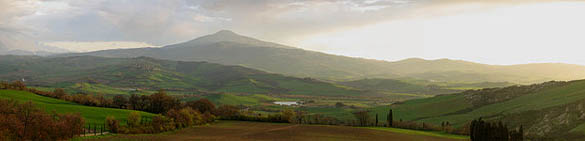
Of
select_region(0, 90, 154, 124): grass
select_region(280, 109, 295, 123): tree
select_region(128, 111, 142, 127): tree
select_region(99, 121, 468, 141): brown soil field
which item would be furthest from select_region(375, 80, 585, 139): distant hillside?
select_region(0, 90, 154, 124): grass

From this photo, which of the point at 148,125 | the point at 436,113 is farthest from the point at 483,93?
the point at 148,125

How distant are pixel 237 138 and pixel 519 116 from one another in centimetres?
9137

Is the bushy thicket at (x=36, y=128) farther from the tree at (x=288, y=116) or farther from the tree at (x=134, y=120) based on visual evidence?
the tree at (x=288, y=116)

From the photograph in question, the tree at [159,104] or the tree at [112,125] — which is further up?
the tree at [159,104]

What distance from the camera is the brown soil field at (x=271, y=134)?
78.1 metres

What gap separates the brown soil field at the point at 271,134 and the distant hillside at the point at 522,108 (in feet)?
114

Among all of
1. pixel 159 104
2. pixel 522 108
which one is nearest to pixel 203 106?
pixel 159 104

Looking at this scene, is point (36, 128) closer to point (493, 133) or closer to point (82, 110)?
point (82, 110)

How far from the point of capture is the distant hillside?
320 ft

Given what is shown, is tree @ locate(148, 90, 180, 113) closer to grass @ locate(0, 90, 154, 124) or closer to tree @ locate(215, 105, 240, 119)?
tree @ locate(215, 105, 240, 119)

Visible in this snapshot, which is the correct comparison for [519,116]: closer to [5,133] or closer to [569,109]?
[569,109]

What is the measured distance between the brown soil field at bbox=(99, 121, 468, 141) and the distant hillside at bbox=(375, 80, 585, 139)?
1372 inches

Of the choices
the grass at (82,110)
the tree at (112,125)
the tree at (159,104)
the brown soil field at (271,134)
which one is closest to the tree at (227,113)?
the tree at (159,104)

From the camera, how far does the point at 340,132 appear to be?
3595 inches
